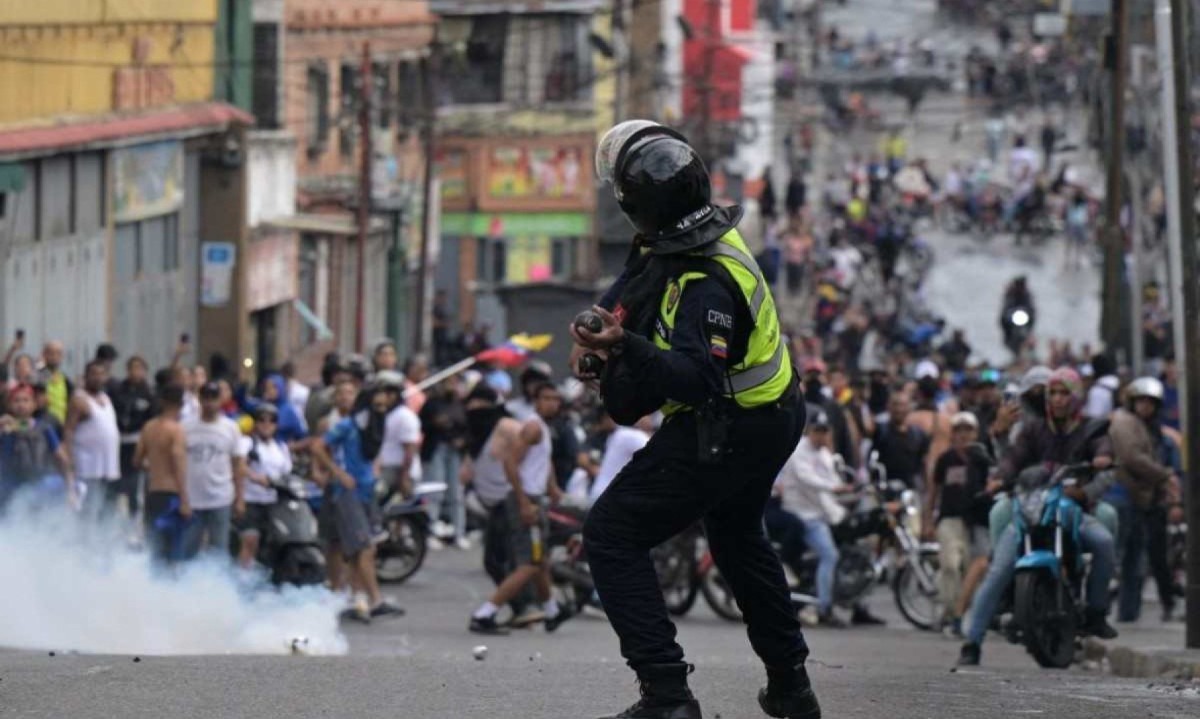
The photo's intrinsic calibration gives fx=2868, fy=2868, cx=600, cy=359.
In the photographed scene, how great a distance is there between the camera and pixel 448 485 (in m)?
24.3

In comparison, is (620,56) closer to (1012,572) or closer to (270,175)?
(270,175)

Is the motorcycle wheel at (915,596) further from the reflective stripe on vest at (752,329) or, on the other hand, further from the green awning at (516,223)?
the green awning at (516,223)

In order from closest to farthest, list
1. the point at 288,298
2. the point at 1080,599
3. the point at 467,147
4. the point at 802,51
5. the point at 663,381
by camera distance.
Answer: the point at 663,381, the point at 1080,599, the point at 288,298, the point at 467,147, the point at 802,51

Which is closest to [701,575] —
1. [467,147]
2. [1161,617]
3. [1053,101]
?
[1161,617]

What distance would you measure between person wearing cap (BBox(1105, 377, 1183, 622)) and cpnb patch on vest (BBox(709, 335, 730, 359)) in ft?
32.1

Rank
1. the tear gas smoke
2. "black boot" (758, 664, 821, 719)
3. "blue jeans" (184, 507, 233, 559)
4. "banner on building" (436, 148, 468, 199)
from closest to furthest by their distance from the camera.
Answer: "black boot" (758, 664, 821, 719) < the tear gas smoke < "blue jeans" (184, 507, 233, 559) < "banner on building" (436, 148, 468, 199)

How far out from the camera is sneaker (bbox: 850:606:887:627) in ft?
63.5

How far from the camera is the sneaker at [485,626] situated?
17.2 metres

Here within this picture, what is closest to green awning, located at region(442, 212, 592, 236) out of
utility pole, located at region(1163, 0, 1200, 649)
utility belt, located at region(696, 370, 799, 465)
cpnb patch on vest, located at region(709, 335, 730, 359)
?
utility pole, located at region(1163, 0, 1200, 649)

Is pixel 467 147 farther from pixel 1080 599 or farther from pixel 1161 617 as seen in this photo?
pixel 1080 599

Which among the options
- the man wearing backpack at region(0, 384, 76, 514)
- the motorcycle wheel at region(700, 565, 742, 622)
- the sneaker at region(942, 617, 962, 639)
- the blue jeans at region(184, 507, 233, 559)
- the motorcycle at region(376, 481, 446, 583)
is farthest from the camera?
the motorcycle at region(376, 481, 446, 583)

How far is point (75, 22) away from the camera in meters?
30.2

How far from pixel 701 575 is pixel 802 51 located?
288 feet

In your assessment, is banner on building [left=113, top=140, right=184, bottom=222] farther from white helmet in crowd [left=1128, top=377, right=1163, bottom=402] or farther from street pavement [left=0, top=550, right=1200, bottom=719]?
street pavement [left=0, top=550, right=1200, bottom=719]
